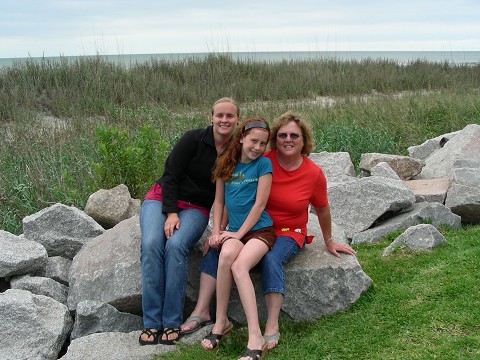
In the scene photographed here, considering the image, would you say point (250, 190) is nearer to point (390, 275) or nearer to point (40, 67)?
point (390, 275)

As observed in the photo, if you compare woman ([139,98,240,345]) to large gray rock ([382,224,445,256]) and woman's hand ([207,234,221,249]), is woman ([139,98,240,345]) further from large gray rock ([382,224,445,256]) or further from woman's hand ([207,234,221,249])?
large gray rock ([382,224,445,256])

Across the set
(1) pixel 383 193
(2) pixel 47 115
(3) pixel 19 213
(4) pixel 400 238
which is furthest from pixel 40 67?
(4) pixel 400 238

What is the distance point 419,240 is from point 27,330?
324cm

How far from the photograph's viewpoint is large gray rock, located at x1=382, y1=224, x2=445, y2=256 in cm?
546

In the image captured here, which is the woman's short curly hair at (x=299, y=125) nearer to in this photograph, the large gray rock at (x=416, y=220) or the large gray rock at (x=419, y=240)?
the large gray rock at (x=419, y=240)

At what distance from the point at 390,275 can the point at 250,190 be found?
1.37 metres

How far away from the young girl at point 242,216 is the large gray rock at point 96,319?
81cm

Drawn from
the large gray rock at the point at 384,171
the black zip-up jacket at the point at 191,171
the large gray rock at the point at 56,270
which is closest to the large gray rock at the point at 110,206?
the large gray rock at the point at 56,270

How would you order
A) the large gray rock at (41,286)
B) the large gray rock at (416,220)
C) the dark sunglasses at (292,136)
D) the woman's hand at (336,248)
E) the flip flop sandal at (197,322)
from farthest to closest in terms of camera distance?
the large gray rock at (416,220), the large gray rock at (41,286), the woman's hand at (336,248), the dark sunglasses at (292,136), the flip flop sandal at (197,322)

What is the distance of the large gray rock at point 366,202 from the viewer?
21.8 feet

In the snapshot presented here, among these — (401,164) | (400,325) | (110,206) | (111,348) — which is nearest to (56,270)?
(110,206)

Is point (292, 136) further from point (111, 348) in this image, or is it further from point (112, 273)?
point (111, 348)

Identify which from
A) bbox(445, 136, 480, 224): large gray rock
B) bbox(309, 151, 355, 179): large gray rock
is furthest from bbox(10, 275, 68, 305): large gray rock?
bbox(445, 136, 480, 224): large gray rock

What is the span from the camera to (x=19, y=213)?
24.0ft
